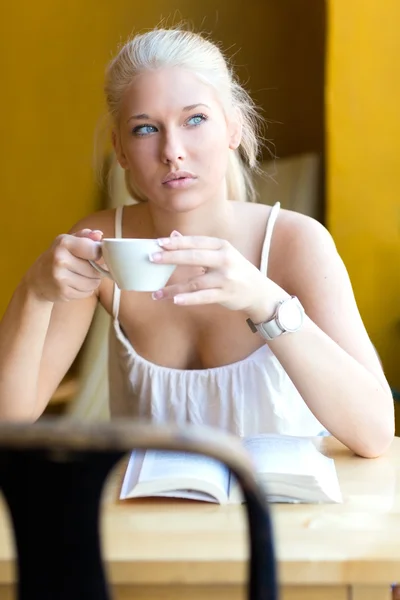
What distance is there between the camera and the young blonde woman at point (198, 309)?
1.25m

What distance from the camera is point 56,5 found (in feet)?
10.2

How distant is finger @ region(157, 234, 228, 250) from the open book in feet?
0.87

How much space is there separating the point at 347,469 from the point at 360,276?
129 cm

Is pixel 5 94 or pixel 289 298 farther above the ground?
pixel 5 94

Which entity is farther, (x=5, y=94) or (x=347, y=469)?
(x=5, y=94)

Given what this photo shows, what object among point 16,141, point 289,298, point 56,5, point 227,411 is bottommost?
point 227,411

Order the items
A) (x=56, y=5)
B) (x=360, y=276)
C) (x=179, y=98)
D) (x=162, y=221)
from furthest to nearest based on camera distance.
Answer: (x=56, y=5), (x=360, y=276), (x=162, y=221), (x=179, y=98)

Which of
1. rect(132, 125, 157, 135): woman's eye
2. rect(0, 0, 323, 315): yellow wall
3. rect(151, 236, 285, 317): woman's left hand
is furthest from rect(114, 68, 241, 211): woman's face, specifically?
rect(0, 0, 323, 315): yellow wall

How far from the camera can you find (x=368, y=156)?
2.35m

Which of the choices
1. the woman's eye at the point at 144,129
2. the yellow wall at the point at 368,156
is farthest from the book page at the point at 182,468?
the yellow wall at the point at 368,156

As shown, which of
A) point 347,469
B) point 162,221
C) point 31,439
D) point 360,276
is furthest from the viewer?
point 360,276

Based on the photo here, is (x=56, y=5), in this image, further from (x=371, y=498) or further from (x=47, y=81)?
(x=371, y=498)

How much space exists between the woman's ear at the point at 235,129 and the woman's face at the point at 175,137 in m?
0.09

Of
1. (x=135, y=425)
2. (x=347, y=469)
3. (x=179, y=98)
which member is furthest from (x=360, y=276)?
(x=135, y=425)
